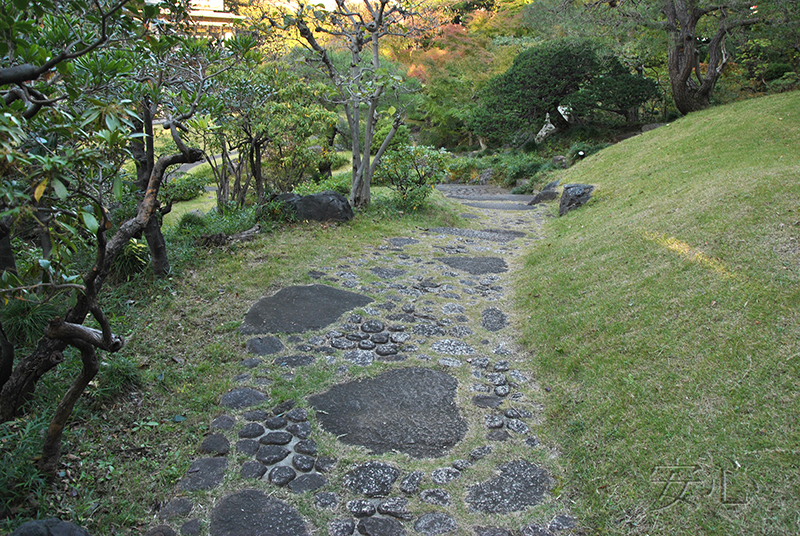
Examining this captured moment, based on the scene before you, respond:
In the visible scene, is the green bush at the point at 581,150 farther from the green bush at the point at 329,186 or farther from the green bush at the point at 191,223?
the green bush at the point at 191,223

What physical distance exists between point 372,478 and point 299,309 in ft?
7.34

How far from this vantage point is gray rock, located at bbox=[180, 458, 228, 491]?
253 cm

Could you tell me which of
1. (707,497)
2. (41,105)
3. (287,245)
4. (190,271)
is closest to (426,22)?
(287,245)

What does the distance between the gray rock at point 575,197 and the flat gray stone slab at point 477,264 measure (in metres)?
3.11

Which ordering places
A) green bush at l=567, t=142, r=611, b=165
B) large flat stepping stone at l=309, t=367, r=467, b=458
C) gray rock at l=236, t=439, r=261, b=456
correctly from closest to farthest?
gray rock at l=236, t=439, r=261, b=456, large flat stepping stone at l=309, t=367, r=467, b=458, green bush at l=567, t=142, r=611, b=165

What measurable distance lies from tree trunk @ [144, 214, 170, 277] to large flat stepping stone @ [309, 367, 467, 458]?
8.55 feet

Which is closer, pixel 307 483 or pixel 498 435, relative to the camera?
pixel 307 483

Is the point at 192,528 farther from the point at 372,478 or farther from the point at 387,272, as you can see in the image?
the point at 387,272

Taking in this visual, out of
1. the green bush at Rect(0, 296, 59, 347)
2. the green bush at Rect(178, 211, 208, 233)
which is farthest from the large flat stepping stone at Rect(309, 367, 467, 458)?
the green bush at Rect(178, 211, 208, 233)

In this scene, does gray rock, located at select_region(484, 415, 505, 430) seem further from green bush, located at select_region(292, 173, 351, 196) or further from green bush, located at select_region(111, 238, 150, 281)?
green bush, located at select_region(292, 173, 351, 196)

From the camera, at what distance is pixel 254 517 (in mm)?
2346

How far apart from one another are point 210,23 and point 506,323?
7605 millimetres

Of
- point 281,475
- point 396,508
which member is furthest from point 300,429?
point 396,508

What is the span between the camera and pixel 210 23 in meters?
8.42
